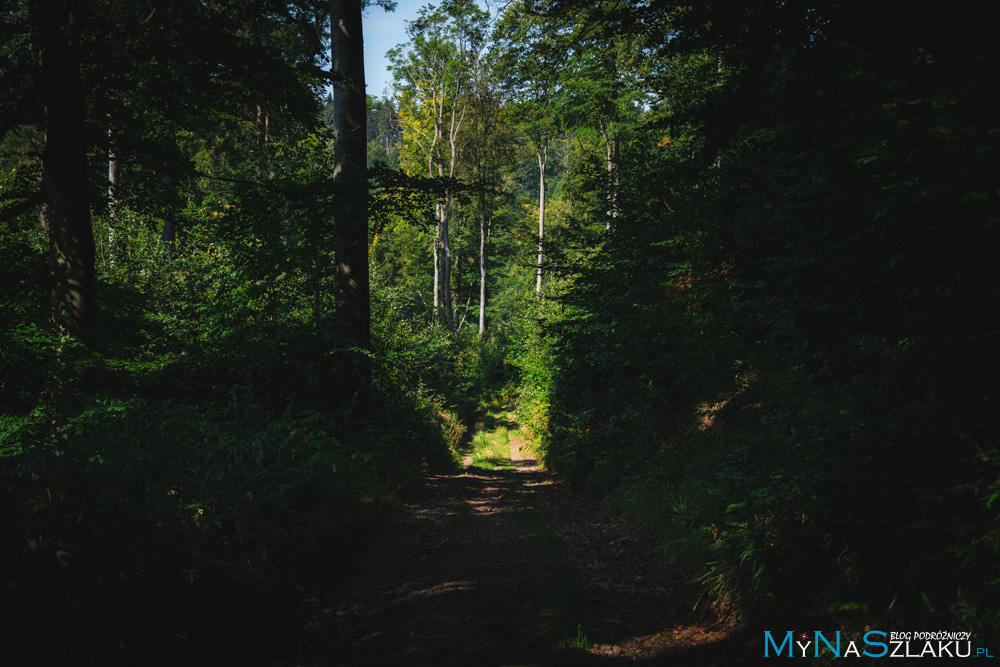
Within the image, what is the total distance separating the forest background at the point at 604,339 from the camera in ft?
10.4

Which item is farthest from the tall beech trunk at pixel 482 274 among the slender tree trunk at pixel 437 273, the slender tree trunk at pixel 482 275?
the slender tree trunk at pixel 437 273

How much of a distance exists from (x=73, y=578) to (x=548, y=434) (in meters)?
13.3

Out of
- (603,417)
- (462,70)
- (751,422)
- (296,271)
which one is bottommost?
(603,417)

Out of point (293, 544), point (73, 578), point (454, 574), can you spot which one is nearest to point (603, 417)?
point (454, 574)

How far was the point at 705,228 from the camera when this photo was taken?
8266mm

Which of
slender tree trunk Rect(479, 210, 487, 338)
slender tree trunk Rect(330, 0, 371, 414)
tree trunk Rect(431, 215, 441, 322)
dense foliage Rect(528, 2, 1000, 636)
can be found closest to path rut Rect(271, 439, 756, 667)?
dense foliage Rect(528, 2, 1000, 636)

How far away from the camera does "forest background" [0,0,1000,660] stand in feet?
10.4

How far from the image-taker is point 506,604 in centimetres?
495

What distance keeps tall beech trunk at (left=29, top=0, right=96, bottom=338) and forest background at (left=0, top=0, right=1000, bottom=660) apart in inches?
1.2

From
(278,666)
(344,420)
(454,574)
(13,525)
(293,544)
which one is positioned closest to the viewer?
(13,525)

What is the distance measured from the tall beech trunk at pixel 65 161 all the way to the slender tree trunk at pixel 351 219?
3794mm

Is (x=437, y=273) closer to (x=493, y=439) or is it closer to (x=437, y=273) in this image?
(x=437, y=273)

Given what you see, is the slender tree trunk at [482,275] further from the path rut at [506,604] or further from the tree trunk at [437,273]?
the path rut at [506,604]

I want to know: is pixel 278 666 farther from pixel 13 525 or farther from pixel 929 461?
pixel 929 461
